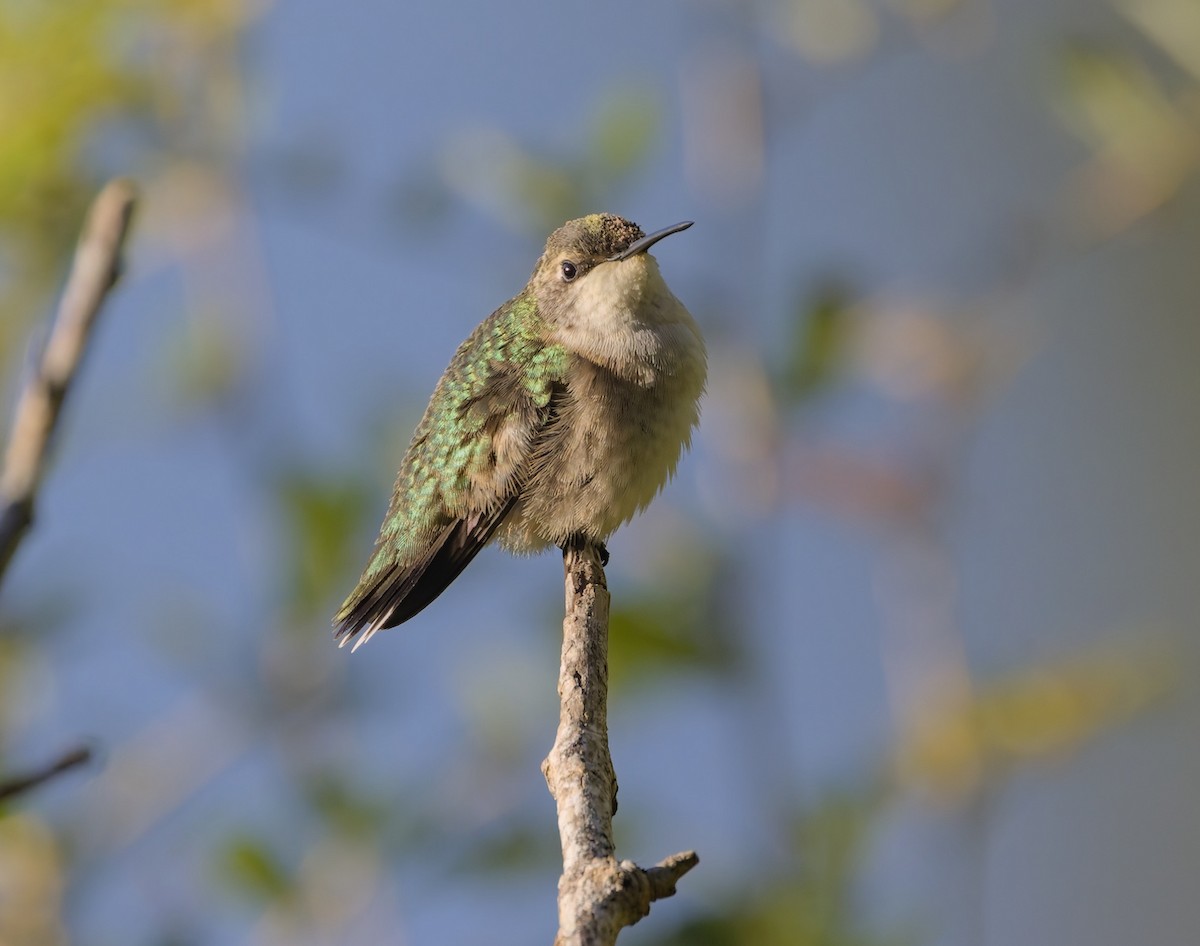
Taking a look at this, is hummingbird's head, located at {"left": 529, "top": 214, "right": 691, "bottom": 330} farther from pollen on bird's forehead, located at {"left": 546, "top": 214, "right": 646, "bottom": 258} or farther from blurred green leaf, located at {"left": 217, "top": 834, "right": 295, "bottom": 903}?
blurred green leaf, located at {"left": 217, "top": 834, "right": 295, "bottom": 903}

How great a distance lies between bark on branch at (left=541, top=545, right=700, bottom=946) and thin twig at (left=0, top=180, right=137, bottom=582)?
75 cm

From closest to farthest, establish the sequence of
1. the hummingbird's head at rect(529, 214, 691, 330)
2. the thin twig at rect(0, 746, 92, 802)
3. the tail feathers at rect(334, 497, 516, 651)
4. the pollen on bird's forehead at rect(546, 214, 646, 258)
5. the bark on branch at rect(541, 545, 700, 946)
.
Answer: the thin twig at rect(0, 746, 92, 802) → the bark on branch at rect(541, 545, 700, 946) → the tail feathers at rect(334, 497, 516, 651) → the hummingbird's head at rect(529, 214, 691, 330) → the pollen on bird's forehead at rect(546, 214, 646, 258)

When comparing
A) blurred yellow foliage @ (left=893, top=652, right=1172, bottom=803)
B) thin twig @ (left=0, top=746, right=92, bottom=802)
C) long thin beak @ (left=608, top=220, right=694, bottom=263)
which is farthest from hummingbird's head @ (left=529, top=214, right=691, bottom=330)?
thin twig @ (left=0, top=746, right=92, bottom=802)

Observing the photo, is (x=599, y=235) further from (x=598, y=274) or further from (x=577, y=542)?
(x=577, y=542)

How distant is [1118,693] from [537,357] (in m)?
1.75

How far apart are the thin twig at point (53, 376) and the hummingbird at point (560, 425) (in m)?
1.82

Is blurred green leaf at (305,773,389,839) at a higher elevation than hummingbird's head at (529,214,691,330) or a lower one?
lower

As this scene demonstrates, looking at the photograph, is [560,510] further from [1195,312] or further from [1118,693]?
[1195,312]

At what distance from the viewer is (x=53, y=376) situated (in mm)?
1855

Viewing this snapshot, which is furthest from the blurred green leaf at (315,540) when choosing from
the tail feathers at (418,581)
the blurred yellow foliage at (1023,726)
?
the blurred yellow foliage at (1023,726)

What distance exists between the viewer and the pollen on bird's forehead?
13.6ft

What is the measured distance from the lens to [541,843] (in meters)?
3.44

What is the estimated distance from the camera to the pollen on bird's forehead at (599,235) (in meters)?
4.15

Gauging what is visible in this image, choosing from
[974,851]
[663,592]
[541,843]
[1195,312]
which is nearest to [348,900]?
[541,843]
